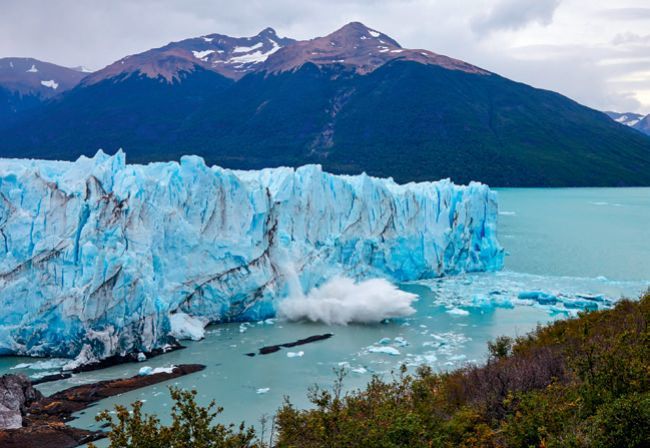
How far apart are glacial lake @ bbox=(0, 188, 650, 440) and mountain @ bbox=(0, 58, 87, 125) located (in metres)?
94.9

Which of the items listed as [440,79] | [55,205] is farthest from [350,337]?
[440,79]

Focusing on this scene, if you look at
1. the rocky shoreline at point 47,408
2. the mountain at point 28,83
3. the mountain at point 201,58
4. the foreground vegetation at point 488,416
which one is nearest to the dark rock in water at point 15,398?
the rocky shoreline at point 47,408

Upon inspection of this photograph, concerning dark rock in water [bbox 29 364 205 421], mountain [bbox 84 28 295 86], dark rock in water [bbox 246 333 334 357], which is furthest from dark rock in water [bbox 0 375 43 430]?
mountain [bbox 84 28 295 86]

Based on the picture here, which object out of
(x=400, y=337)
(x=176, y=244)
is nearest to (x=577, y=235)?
(x=400, y=337)

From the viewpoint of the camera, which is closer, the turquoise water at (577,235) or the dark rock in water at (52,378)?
the dark rock in water at (52,378)

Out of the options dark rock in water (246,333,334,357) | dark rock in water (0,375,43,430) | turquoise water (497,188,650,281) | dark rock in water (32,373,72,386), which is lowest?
dark rock in water (246,333,334,357)

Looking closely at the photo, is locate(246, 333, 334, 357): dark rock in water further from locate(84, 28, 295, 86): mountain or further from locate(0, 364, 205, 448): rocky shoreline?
locate(84, 28, 295, 86): mountain

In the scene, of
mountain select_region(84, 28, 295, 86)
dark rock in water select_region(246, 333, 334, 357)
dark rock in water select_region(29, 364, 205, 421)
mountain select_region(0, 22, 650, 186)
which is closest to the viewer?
dark rock in water select_region(29, 364, 205, 421)

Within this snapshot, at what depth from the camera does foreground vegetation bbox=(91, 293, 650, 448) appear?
4.32 m

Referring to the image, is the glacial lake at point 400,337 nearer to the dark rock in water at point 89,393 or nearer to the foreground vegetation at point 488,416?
the dark rock in water at point 89,393

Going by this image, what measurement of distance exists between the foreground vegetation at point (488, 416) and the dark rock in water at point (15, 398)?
3906mm

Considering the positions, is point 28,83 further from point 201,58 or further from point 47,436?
point 47,436

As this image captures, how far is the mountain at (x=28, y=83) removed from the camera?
344 ft

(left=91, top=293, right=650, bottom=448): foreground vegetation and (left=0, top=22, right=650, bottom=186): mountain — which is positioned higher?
(left=0, top=22, right=650, bottom=186): mountain
